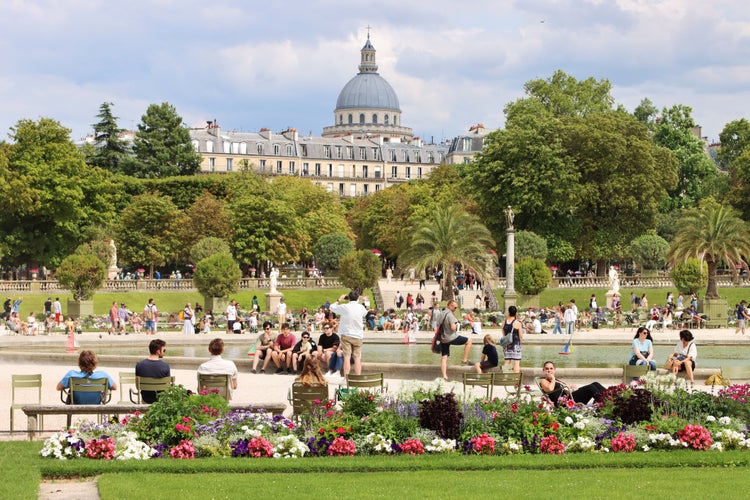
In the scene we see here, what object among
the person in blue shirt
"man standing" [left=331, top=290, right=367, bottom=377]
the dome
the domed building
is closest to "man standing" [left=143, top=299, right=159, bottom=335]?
"man standing" [left=331, top=290, right=367, bottom=377]

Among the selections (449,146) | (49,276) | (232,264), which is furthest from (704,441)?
(449,146)

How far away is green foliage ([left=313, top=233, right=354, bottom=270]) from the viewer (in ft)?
215

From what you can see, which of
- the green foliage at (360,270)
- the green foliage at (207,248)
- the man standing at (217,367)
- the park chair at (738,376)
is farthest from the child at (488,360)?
the green foliage at (207,248)

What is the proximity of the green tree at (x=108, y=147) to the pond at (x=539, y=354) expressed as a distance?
52661mm

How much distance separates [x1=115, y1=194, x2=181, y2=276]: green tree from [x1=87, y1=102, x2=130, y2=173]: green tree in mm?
13013

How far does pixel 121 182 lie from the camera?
7500cm

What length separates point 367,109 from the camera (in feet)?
565

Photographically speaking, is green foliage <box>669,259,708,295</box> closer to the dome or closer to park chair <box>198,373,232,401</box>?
park chair <box>198,373,232,401</box>

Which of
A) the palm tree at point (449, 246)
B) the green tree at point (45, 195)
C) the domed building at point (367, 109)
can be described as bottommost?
the palm tree at point (449, 246)

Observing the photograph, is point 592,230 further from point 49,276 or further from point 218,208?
point 49,276

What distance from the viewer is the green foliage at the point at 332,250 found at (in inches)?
2579

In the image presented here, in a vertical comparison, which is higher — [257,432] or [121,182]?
[121,182]

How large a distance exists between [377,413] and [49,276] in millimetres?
56128

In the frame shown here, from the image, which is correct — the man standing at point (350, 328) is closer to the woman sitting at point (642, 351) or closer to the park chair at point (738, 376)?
the woman sitting at point (642, 351)
